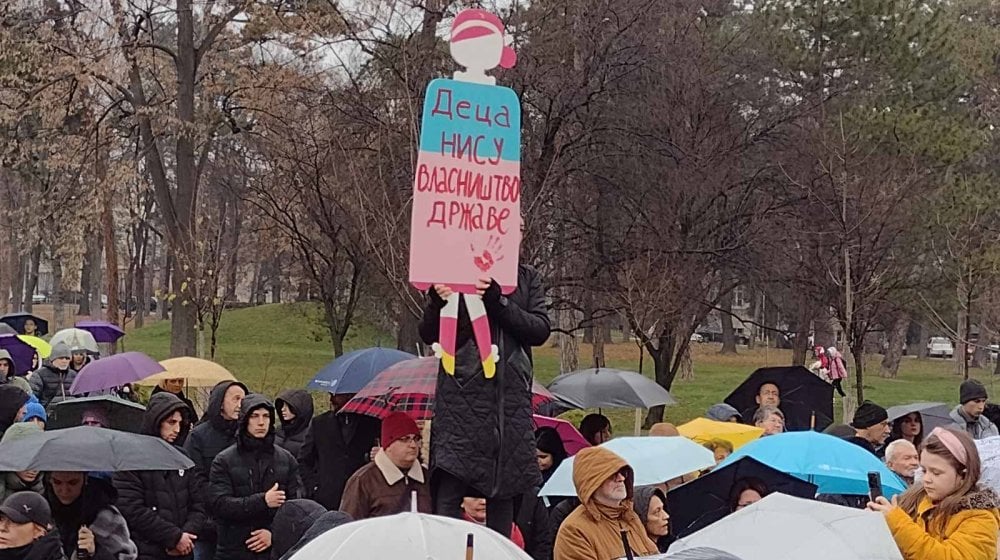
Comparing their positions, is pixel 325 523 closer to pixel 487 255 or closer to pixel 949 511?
pixel 487 255

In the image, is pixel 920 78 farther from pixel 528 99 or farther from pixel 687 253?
pixel 528 99

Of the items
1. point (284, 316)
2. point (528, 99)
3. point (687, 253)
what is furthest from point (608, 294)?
point (284, 316)

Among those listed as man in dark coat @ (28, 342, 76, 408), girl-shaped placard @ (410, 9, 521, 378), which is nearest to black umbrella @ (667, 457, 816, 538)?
girl-shaped placard @ (410, 9, 521, 378)

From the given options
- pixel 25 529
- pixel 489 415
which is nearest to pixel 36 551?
pixel 25 529

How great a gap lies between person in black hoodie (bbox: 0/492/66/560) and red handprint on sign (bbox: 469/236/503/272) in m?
2.31

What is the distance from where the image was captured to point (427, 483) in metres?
5.96

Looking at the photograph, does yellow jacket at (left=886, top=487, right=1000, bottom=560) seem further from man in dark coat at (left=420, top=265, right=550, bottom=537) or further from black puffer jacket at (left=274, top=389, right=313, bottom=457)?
black puffer jacket at (left=274, top=389, right=313, bottom=457)

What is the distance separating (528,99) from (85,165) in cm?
1000

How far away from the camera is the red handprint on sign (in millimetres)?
5148

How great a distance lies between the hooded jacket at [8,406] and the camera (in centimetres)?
909

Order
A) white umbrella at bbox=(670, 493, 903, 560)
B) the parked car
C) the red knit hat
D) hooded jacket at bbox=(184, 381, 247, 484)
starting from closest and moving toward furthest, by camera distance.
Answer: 1. white umbrella at bbox=(670, 493, 903, 560)
2. the red knit hat
3. hooded jacket at bbox=(184, 381, 247, 484)
4. the parked car

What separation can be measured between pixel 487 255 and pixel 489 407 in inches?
25.7

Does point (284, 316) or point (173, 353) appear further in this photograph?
point (284, 316)

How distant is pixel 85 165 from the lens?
77.1ft
